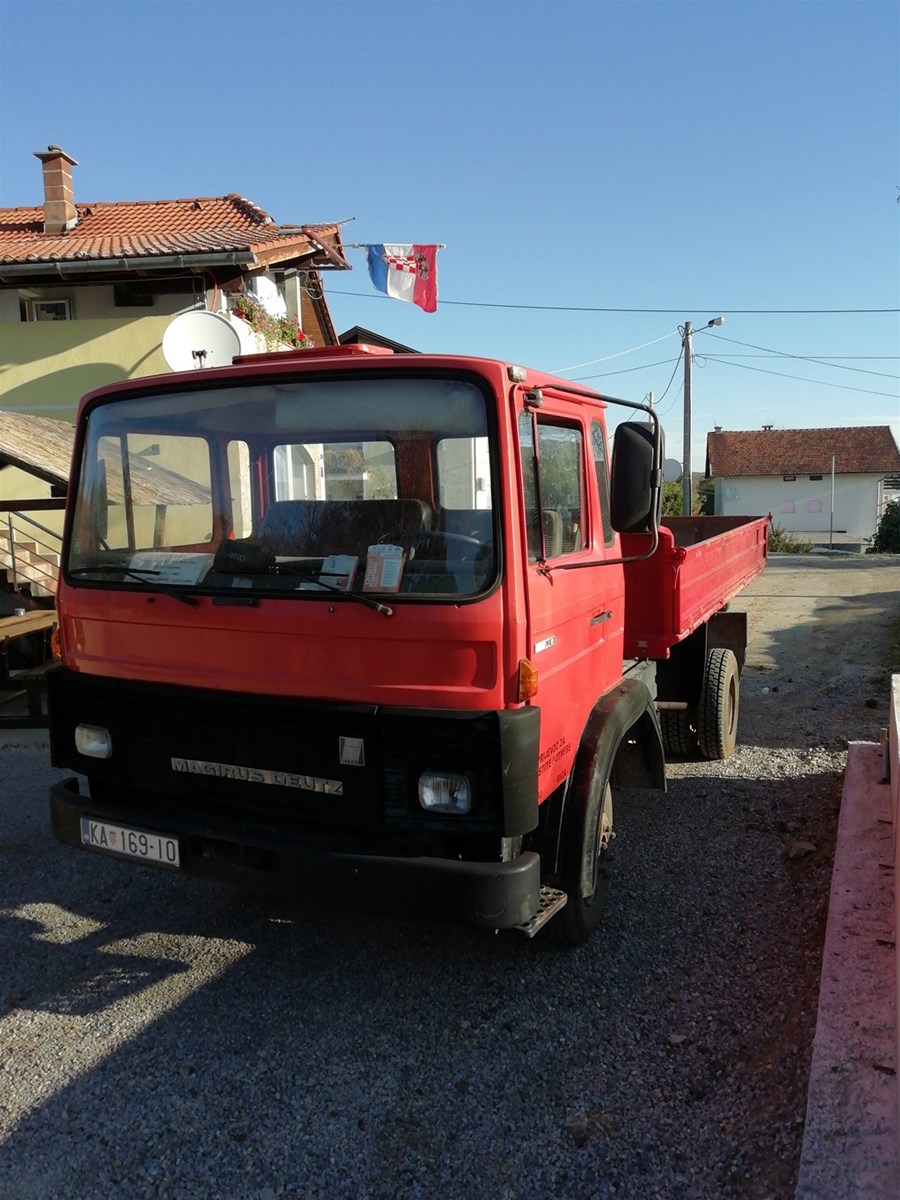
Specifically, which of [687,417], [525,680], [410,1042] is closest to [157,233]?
[525,680]

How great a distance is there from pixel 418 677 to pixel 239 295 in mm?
12012

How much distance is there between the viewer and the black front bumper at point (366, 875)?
8.88 ft

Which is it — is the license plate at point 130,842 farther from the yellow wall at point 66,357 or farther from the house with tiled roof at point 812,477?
the house with tiled roof at point 812,477

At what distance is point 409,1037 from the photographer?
3.03 meters

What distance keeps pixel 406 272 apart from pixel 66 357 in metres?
5.78

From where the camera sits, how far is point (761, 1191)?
227 centimetres

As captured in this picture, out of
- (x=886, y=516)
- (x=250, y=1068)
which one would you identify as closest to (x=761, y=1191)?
(x=250, y=1068)

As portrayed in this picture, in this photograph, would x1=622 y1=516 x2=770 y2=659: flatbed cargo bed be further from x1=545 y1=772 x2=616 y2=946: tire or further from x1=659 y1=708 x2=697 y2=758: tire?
x1=545 y1=772 x2=616 y2=946: tire

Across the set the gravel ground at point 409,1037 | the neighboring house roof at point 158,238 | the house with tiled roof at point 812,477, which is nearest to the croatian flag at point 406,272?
the neighboring house roof at point 158,238

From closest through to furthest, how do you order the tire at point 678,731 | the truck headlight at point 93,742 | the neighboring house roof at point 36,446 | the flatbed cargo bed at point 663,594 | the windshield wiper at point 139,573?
the windshield wiper at point 139,573 < the truck headlight at point 93,742 < the flatbed cargo bed at point 663,594 < the tire at point 678,731 < the neighboring house roof at point 36,446

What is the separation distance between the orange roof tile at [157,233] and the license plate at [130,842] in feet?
33.9

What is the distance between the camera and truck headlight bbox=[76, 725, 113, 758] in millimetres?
3311

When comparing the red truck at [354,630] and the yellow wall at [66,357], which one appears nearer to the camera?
the red truck at [354,630]

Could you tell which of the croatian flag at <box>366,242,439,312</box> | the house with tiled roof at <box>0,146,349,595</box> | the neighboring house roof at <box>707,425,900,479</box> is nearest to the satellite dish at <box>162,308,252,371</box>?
the house with tiled roof at <box>0,146,349,595</box>
